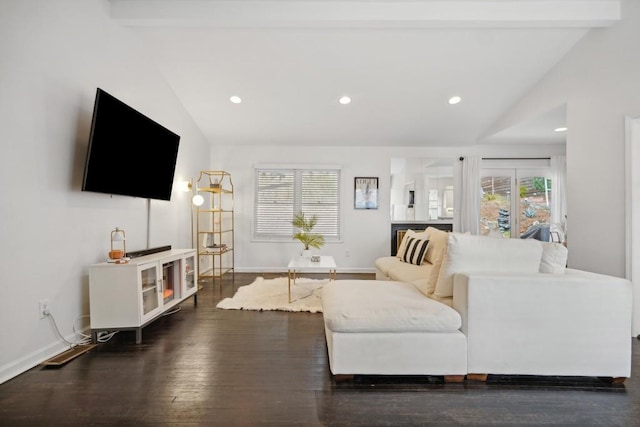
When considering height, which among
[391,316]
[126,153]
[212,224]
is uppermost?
[126,153]

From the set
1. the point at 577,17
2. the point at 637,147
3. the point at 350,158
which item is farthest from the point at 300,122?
the point at 637,147

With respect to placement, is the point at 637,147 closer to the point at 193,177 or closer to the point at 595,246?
the point at 595,246

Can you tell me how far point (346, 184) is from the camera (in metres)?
5.70

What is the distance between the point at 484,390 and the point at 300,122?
4.20m

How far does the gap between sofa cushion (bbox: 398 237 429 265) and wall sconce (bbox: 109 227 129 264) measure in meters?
3.14

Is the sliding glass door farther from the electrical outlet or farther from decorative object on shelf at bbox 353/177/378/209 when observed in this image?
the electrical outlet

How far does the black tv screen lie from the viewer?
2.51 m

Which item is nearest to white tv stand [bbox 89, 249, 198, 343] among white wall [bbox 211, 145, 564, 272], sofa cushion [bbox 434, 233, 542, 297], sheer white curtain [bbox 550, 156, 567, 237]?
sofa cushion [bbox 434, 233, 542, 297]

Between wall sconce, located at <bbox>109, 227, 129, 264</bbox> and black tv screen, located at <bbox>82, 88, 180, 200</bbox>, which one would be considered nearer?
black tv screen, located at <bbox>82, 88, 180, 200</bbox>

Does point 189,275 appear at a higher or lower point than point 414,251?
lower

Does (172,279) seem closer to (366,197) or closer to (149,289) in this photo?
(149,289)

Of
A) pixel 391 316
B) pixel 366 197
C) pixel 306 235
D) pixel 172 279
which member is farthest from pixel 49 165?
pixel 366 197

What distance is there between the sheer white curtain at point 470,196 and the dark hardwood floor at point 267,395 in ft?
10.6

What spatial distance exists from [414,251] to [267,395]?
8.71 feet
